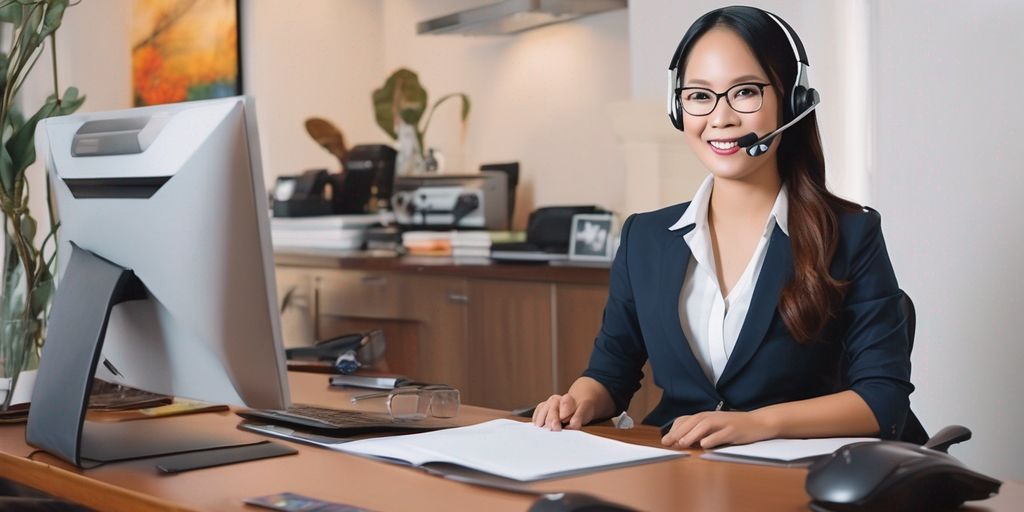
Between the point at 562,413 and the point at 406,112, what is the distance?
3.15 meters

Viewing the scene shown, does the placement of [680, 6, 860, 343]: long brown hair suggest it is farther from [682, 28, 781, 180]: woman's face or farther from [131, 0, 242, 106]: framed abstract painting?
[131, 0, 242, 106]: framed abstract painting

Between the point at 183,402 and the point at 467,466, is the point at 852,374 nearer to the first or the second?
the point at 467,466

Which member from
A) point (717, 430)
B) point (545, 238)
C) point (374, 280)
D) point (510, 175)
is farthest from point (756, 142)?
point (510, 175)

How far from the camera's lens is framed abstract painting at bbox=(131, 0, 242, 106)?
197 inches

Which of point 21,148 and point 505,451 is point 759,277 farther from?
point 21,148

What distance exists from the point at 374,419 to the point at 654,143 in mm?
1967

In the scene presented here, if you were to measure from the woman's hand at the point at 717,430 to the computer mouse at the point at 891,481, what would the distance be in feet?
1.07

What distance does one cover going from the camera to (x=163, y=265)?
1.53m

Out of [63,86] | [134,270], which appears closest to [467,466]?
[134,270]

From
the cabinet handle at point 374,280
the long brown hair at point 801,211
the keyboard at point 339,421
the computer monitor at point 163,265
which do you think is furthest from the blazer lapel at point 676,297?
the cabinet handle at point 374,280

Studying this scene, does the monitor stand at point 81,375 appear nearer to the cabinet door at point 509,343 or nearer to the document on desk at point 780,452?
the document on desk at point 780,452

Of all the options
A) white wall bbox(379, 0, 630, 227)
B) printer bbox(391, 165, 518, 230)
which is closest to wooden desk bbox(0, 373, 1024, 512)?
printer bbox(391, 165, 518, 230)

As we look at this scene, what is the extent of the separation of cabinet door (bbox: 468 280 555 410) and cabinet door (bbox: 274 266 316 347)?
93 cm

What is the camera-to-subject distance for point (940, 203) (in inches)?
103
